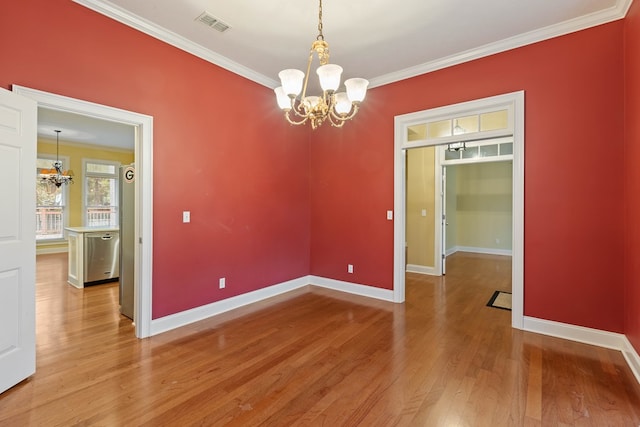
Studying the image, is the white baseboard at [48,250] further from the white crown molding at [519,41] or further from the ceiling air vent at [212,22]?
the white crown molding at [519,41]

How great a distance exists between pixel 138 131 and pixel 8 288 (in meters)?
1.67

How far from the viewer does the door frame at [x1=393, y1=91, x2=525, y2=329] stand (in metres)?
3.26

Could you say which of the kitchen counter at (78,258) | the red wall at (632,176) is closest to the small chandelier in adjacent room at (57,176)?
the kitchen counter at (78,258)

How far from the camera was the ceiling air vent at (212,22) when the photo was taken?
287cm

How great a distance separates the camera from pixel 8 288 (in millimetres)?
2164

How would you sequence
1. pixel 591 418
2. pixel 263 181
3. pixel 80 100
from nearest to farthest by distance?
pixel 591 418
pixel 80 100
pixel 263 181

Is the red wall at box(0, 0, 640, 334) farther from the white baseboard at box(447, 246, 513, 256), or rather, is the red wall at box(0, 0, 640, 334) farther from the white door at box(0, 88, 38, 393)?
the white baseboard at box(447, 246, 513, 256)

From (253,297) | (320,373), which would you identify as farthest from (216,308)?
(320,373)

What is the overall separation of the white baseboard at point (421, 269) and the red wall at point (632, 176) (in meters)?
3.09

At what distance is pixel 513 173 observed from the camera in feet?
10.8

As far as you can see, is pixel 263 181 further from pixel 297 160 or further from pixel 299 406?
pixel 299 406

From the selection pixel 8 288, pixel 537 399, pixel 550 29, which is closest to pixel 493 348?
pixel 537 399

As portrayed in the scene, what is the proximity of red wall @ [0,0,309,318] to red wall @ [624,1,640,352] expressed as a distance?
12.3ft

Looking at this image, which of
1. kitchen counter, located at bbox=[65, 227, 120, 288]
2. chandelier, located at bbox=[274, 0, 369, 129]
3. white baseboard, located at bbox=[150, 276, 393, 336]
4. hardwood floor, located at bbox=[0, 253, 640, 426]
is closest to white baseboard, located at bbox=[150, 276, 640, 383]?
white baseboard, located at bbox=[150, 276, 393, 336]
